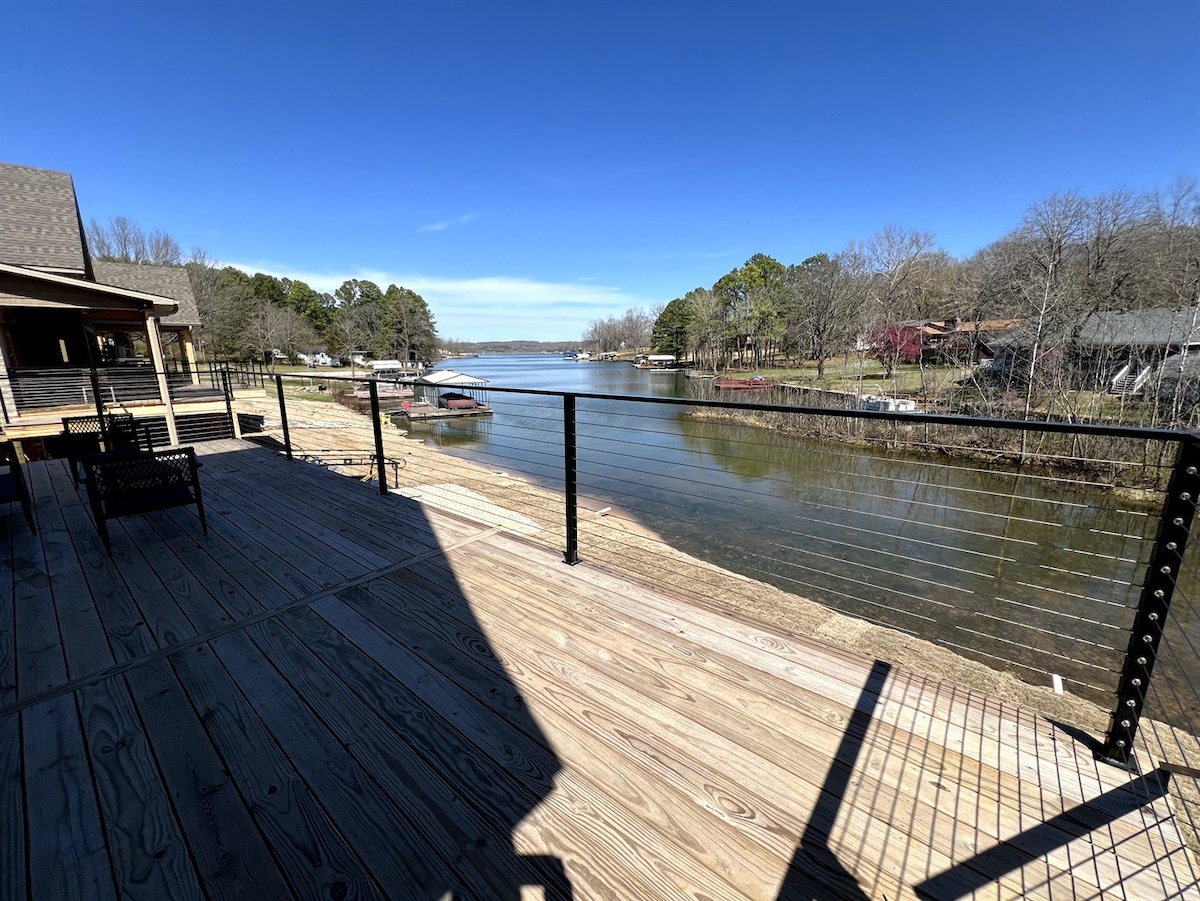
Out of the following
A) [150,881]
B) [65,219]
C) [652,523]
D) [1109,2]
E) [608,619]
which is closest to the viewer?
[150,881]

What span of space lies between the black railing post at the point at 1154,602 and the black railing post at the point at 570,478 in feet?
6.40

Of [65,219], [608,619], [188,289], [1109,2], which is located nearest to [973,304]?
[1109,2]

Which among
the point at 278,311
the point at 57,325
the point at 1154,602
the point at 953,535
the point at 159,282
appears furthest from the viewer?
the point at 278,311

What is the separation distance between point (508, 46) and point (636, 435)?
11.4m

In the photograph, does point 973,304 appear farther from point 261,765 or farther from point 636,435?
point 261,765

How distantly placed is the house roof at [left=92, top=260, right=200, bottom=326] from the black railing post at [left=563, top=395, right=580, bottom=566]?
760 inches

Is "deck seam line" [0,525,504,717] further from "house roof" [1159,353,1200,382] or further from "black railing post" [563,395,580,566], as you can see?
"house roof" [1159,353,1200,382]

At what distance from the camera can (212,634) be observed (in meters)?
1.87

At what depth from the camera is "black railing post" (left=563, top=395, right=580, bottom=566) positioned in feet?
7.77

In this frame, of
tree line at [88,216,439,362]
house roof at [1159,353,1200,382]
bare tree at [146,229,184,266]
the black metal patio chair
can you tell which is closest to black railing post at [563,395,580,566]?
the black metal patio chair

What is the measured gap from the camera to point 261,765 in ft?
4.17

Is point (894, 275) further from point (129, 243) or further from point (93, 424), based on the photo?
point (129, 243)

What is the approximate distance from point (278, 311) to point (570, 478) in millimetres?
42615

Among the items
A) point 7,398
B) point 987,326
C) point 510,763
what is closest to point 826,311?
point 987,326
